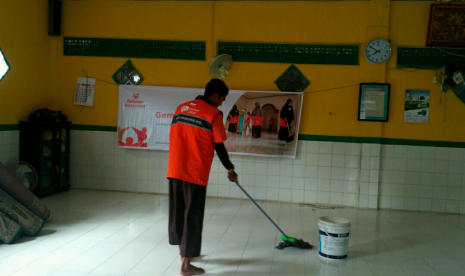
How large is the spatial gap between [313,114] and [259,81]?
0.90 m

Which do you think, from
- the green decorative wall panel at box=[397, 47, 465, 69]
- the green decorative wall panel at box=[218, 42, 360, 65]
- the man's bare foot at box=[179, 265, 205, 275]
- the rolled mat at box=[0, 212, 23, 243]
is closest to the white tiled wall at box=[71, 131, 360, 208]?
the green decorative wall panel at box=[218, 42, 360, 65]

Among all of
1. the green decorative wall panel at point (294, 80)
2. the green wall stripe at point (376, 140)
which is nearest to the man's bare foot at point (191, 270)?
the green wall stripe at point (376, 140)

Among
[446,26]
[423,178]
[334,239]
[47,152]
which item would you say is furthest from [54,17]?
[423,178]

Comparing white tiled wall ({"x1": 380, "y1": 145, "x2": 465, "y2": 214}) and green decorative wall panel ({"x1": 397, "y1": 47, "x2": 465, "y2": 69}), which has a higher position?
green decorative wall panel ({"x1": 397, "y1": 47, "x2": 465, "y2": 69})

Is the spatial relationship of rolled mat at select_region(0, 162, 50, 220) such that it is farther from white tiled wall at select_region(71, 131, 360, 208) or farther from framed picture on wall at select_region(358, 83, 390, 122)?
framed picture on wall at select_region(358, 83, 390, 122)

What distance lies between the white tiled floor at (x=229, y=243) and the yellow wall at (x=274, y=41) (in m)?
1.26

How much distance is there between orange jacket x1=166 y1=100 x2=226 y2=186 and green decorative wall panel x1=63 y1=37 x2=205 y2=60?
3.09 metres

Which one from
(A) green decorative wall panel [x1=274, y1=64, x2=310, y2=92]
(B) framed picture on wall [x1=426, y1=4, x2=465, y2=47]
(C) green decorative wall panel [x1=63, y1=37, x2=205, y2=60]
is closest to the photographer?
(B) framed picture on wall [x1=426, y1=4, x2=465, y2=47]

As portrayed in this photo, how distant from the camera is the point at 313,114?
6.23m

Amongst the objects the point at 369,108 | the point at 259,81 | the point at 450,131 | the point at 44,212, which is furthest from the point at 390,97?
the point at 44,212

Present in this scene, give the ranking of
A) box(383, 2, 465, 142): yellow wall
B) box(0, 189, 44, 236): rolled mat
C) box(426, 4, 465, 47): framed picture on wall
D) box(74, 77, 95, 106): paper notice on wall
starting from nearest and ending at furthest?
box(0, 189, 44, 236): rolled mat < box(426, 4, 465, 47): framed picture on wall < box(383, 2, 465, 142): yellow wall < box(74, 77, 95, 106): paper notice on wall

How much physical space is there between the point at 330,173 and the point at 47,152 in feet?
12.9

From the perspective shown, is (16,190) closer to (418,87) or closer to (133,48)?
(133,48)

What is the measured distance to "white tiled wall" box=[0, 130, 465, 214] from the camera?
602 centimetres
